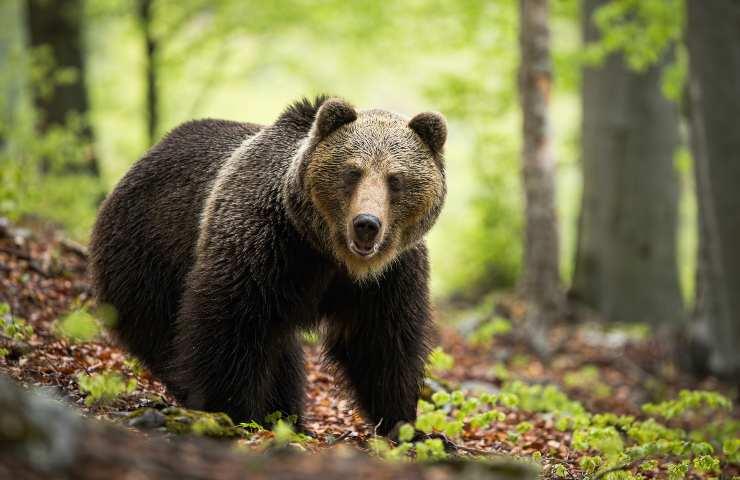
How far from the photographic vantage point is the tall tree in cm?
1594

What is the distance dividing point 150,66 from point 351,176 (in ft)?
42.1

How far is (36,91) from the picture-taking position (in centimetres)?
1391

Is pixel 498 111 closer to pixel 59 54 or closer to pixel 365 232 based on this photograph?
pixel 59 54

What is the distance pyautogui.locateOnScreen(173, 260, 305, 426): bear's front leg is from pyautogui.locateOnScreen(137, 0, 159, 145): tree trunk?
1193 centimetres

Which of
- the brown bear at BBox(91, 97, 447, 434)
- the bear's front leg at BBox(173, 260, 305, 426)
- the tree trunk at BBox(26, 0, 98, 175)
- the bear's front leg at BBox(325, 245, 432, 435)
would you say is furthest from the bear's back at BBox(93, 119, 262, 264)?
the tree trunk at BBox(26, 0, 98, 175)

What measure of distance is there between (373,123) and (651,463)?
2.78m

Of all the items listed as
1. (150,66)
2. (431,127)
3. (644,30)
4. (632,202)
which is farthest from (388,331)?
(150,66)

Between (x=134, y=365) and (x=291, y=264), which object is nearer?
(x=291, y=264)

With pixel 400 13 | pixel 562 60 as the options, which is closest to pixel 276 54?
pixel 400 13

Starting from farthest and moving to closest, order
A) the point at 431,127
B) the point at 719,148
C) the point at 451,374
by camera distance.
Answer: the point at 719,148 < the point at 451,374 < the point at 431,127

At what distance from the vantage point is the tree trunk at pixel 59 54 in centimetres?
1449

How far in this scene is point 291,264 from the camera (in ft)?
17.9

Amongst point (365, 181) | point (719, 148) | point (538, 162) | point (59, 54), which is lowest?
point (365, 181)

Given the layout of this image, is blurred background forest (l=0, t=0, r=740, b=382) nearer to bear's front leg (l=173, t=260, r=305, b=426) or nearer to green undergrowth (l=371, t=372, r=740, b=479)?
bear's front leg (l=173, t=260, r=305, b=426)
